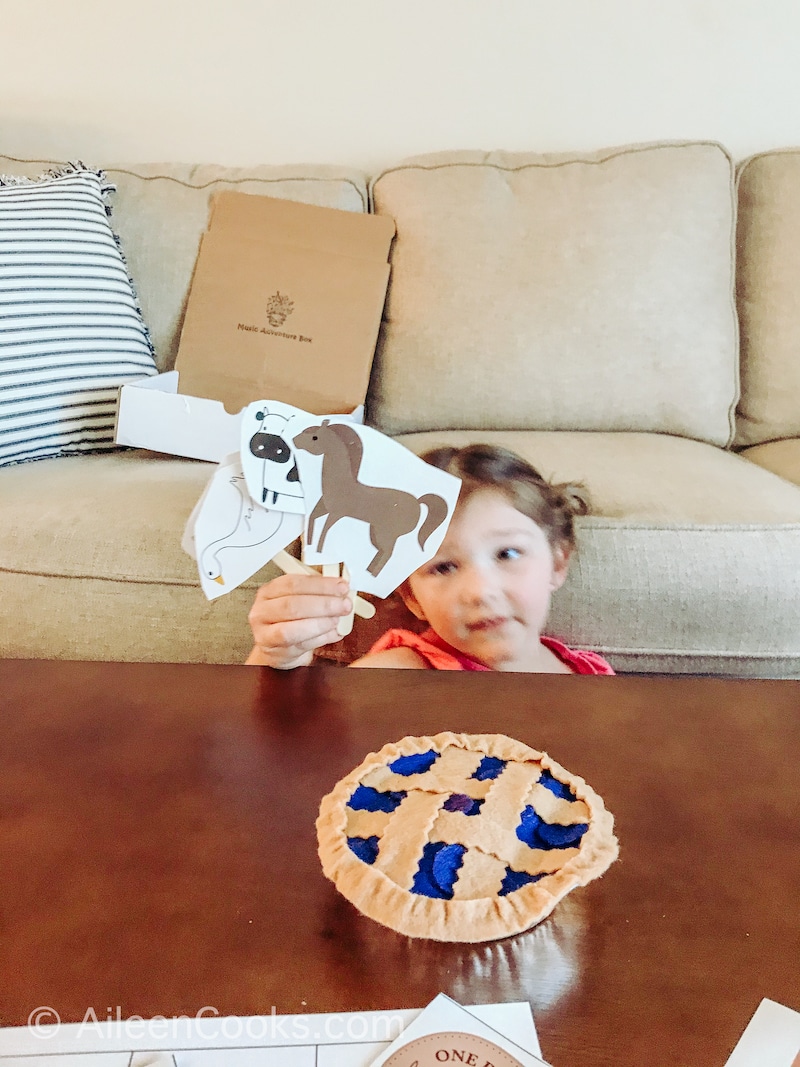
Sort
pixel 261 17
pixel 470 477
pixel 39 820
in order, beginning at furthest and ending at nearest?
1. pixel 261 17
2. pixel 470 477
3. pixel 39 820

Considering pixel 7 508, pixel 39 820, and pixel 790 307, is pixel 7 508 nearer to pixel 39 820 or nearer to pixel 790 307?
pixel 39 820

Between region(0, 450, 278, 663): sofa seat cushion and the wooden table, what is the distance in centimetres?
29

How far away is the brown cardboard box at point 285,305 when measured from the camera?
4.81ft

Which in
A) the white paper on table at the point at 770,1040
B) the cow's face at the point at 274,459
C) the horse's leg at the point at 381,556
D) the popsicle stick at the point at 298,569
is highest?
the cow's face at the point at 274,459

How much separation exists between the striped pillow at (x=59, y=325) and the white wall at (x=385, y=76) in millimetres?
484

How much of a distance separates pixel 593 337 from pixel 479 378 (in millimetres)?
232

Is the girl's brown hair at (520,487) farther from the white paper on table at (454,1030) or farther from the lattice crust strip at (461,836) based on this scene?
the white paper on table at (454,1030)

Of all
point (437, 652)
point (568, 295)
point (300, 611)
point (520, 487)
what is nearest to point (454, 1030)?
point (300, 611)

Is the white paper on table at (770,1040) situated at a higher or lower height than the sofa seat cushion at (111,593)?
higher

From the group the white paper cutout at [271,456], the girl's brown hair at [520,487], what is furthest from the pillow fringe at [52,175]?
the white paper cutout at [271,456]

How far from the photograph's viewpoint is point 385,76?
5.84 ft

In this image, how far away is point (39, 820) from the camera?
0.54 m

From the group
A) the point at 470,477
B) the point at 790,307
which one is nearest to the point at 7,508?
the point at 470,477

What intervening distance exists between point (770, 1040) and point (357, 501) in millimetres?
456
